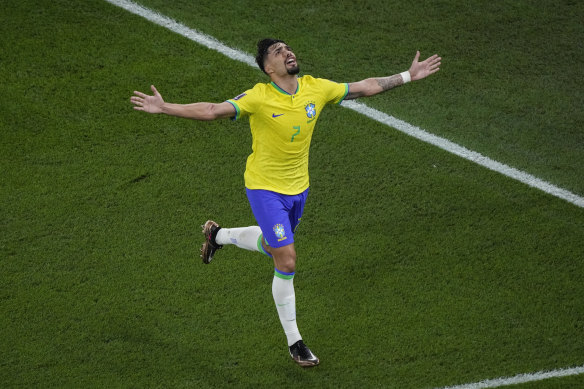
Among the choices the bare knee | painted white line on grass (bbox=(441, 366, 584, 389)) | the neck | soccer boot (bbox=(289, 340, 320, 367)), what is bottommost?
painted white line on grass (bbox=(441, 366, 584, 389))

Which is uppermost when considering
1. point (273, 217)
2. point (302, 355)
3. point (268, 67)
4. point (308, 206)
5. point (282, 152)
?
point (268, 67)

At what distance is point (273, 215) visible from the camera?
6.93 m

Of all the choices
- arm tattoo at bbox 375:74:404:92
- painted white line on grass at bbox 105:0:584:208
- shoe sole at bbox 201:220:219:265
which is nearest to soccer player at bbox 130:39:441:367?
arm tattoo at bbox 375:74:404:92

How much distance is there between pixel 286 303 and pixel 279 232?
539mm

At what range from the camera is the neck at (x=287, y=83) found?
272 inches

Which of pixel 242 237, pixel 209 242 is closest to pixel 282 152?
pixel 242 237

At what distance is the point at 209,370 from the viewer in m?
6.93

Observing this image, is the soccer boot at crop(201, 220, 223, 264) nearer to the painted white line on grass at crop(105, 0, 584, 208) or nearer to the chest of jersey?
the chest of jersey

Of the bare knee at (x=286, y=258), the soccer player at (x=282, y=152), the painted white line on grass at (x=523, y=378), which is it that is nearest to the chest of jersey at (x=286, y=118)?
the soccer player at (x=282, y=152)

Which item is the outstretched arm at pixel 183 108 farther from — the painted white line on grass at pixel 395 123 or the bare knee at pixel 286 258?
the painted white line on grass at pixel 395 123

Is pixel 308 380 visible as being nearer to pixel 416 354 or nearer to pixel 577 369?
pixel 416 354

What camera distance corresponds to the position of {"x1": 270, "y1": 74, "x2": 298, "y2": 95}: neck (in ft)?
22.6

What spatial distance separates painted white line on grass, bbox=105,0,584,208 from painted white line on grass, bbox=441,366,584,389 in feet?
7.44

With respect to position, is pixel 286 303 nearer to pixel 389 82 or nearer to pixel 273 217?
pixel 273 217
